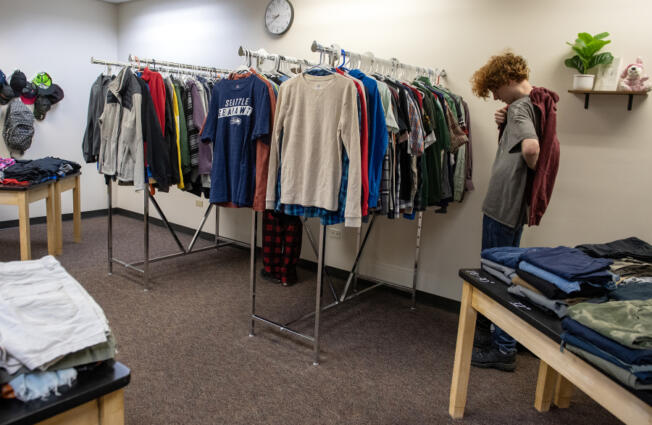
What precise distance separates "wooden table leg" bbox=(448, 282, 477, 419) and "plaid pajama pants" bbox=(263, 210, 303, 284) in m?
1.89

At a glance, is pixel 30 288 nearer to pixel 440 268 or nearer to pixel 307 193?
pixel 307 193

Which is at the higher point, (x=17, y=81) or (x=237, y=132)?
(x=17, y=81)

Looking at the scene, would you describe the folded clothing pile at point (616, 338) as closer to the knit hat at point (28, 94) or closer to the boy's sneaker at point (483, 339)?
the boy's sneaker at point (483, 339)

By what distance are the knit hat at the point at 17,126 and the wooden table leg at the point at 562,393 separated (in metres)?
5.52

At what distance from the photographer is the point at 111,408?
876 millimetres

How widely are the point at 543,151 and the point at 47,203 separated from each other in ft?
13.2

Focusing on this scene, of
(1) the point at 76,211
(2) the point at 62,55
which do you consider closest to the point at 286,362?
(1) the point at 76,211

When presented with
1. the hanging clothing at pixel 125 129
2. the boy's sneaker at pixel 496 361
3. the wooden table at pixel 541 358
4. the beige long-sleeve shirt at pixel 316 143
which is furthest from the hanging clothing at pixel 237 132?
the boy's sneaker at pixel 496 361

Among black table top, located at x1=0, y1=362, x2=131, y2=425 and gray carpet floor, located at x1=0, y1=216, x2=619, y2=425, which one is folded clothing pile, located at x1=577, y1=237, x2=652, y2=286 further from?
black table top, located at x1=0, y1=362, x2=131, y2=425

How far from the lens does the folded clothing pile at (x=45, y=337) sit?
0.77 m

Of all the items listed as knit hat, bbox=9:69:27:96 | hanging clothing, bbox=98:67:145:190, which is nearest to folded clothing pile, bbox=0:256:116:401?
hanging clothing, bbox=98:67:145:190

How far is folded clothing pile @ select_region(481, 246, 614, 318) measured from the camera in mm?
1316

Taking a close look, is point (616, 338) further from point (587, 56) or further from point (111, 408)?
point (587, 56)

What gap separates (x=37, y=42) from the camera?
5.16 meters
